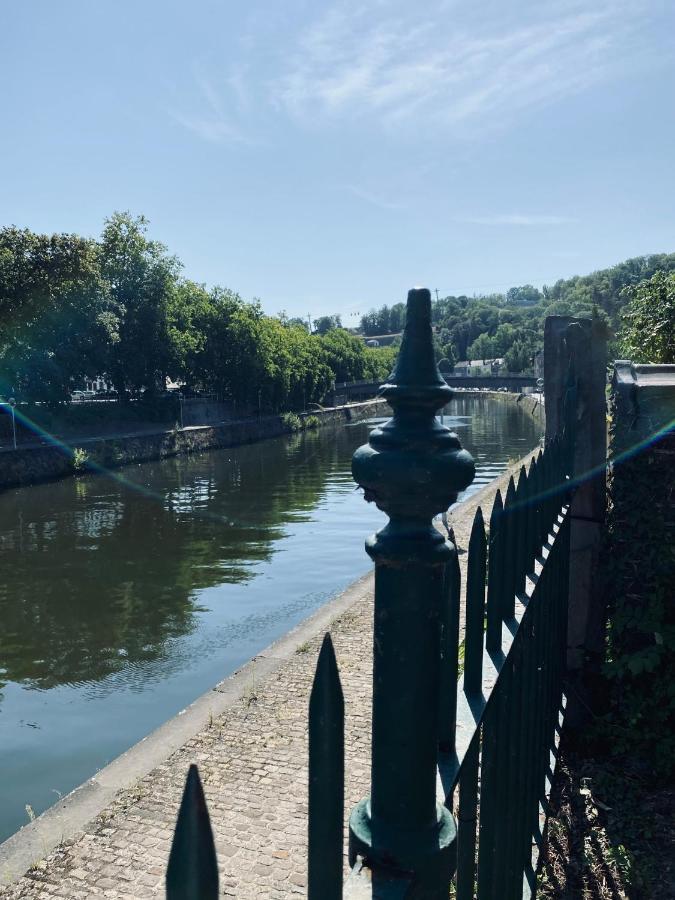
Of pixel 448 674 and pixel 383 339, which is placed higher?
pixel 383 339

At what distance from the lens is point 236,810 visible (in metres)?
4.89

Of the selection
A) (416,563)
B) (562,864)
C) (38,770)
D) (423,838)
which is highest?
(416,563)

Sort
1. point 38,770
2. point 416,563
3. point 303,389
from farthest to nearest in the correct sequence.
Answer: point 303,389 → point 38,770 → point 416,563

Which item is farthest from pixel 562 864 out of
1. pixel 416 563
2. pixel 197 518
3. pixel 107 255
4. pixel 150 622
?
pixel 107 255

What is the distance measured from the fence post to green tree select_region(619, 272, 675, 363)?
22.4 feet

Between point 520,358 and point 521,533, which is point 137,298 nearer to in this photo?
point 521,533

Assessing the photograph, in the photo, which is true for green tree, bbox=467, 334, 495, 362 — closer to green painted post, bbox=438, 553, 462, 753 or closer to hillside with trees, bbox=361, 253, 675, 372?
hillside with trees, bbox=361, 253, 675, 372

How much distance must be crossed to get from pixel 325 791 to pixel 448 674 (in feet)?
1.20

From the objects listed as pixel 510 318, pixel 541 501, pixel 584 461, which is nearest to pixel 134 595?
pixel 584 461

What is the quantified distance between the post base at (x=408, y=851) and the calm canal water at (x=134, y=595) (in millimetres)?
6260

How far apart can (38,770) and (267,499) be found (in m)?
15.9

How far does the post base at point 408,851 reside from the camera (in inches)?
36.9

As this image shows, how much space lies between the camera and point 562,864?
128 inches

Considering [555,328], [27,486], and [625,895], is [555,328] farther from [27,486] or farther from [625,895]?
[27,486]
